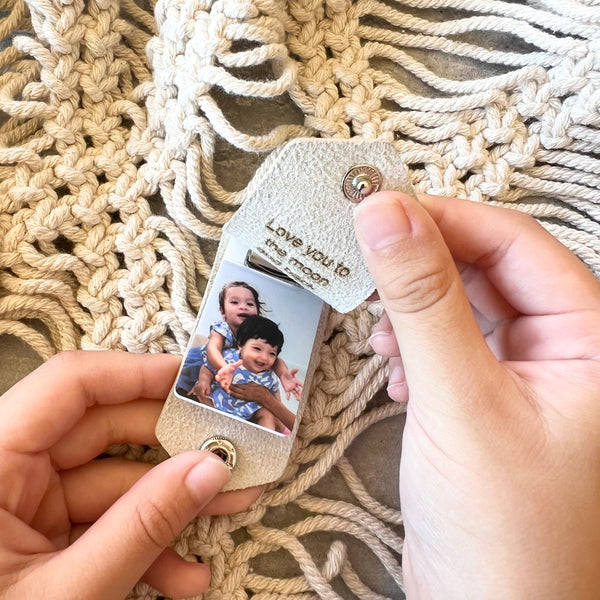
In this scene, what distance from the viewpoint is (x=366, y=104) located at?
0.87 meters

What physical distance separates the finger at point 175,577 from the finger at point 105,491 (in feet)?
0.22

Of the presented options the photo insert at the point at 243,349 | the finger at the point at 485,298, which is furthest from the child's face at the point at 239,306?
the finger at the point at 485,298

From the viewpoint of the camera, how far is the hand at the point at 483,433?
2.00 ft

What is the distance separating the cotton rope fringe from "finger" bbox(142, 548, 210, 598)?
0.10ft

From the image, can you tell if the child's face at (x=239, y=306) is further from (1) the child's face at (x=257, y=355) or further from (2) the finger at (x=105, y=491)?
(2) the finger at (x=105, y=491)

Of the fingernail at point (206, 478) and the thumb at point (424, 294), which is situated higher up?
the thumb at point (424, 294)

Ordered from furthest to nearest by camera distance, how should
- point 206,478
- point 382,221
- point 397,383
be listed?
1. point 397,383
2. point 206,478
3. point 382,221

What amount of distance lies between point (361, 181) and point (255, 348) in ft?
0.81

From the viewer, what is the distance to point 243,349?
76 centimetres

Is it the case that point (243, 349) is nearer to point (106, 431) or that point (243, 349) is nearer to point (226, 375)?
point (226, 375)

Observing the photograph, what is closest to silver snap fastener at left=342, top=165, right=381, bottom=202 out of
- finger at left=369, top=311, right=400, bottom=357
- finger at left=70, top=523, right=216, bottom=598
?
finger at left=369, top=311, right=400, bottom=357

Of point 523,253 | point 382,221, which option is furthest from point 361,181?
point 523,253

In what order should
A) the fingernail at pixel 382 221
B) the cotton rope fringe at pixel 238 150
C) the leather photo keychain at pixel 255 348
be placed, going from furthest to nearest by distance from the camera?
the cotton rope fringe at pixel 238 150, the leather photo keychain at pixel 255 348, the fingernail at pixel 382 221

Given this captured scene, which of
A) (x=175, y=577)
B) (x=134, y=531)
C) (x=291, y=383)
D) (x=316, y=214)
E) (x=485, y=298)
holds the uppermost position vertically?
(x=316, y=214)
